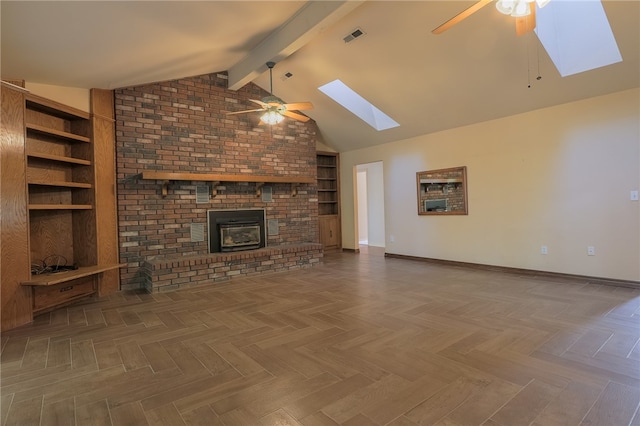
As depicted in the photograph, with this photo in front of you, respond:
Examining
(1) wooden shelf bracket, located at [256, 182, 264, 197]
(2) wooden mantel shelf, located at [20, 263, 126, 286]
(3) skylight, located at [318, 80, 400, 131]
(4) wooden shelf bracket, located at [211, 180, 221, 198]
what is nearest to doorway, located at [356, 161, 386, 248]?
(3) skylight, located at [318, 80, 400, 131]

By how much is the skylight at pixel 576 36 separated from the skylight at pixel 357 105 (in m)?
2.51

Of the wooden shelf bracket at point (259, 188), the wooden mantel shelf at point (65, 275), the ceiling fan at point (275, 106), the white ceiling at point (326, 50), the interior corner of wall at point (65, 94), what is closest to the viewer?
the white ceiling at point (326, 50)

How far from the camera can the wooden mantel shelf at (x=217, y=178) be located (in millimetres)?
4496

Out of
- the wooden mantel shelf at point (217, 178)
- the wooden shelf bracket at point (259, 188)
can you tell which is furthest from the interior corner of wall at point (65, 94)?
the wooden shelf bracket at point (259, 188)

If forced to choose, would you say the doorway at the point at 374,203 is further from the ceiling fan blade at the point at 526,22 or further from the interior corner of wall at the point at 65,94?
the ceiling fan blade at the point at 526,22

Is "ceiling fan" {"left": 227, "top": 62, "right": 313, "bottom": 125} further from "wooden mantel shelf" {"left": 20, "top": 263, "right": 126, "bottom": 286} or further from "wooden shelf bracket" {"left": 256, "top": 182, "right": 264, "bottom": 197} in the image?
"wooden mantel shelf" {"left": 20, "top": 263, "right": 126, "bottom": 286}

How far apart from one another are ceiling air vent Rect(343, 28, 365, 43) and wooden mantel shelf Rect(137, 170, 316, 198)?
240 cm

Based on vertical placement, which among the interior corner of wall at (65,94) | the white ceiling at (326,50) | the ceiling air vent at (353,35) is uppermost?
the ceiling air vent at (353,35)

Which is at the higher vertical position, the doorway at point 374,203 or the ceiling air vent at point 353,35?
the ceiling air vent at point 353,35

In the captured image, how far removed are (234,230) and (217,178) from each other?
0.86 meters

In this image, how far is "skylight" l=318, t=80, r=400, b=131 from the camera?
5.69 m

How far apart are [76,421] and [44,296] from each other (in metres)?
2.47

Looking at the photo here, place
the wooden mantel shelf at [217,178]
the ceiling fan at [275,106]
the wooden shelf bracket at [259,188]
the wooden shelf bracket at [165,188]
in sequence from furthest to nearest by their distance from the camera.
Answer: the wooden shelf bracket at [259,188], the wooden shelf bracket at [165,188], the wooden mantel shelf at [217,178], the ceiling fan at [275,106]

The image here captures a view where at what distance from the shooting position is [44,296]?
3.45 m
